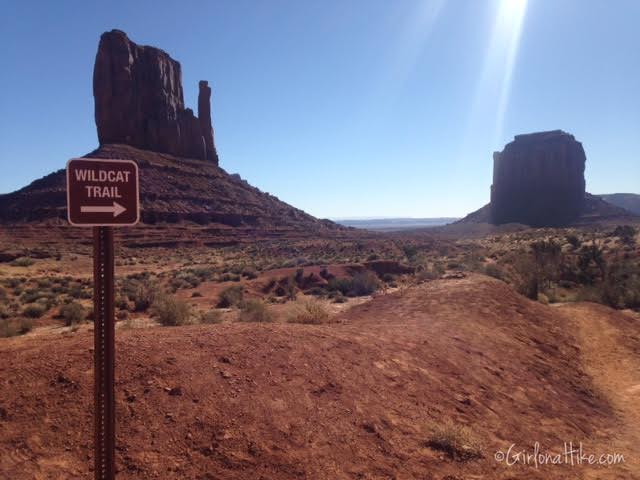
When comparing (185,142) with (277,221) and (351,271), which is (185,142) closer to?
(277,221)

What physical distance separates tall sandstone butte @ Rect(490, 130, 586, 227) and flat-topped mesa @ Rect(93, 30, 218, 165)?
235 ft

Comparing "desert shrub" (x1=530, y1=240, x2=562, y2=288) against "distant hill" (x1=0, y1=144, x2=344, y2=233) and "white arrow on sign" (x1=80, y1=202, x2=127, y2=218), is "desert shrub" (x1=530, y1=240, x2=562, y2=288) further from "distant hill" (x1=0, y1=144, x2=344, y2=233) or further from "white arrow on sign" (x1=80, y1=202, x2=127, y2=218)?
"distant hill" (x1=0, y1=144, x2=344, y2=233)

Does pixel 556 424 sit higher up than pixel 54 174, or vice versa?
pixel 54 174

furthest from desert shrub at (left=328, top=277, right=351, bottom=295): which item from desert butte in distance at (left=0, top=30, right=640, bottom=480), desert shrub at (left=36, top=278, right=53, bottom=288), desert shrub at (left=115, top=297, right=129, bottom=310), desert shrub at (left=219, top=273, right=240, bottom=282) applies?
desert shrub at (left=36, top=278, right=53, bottom=288)

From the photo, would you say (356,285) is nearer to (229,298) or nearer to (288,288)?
(288,288)

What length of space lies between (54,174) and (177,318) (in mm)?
66733

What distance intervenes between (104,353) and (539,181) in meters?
118

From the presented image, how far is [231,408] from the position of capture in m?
5.30

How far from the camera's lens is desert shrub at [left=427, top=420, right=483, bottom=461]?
525 cm

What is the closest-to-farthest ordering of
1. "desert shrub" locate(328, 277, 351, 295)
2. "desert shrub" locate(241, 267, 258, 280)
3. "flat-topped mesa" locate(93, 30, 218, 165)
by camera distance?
"desert shrub" locate(328, 277, 351, 295)
"desert shrub" locate(241, 267, 258, 280)
"flat-topped mesa" locate(93, 30, 218, 165)

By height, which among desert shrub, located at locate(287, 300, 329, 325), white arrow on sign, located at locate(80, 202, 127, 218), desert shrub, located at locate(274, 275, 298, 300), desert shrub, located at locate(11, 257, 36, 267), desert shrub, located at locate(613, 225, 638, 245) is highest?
white arrow on sign, located at locate(80, 202, 127, 218)

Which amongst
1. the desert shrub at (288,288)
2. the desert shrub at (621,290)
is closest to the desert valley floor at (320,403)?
the desert shrub at (621,290)

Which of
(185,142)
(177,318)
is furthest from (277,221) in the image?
(177,318)

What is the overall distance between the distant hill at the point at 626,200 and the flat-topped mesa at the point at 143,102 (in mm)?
146105
